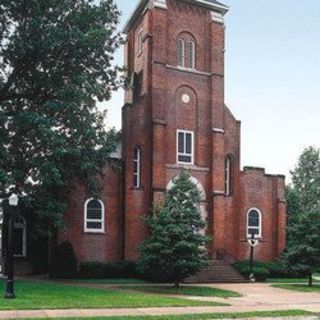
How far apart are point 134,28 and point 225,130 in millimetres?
9966

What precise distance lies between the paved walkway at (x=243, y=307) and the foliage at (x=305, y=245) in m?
3.54

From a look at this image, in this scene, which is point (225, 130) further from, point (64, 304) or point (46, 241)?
point (64, 304)

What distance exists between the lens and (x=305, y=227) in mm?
29109

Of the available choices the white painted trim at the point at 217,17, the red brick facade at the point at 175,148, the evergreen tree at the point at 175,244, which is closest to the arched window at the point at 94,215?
the red brick facade at the point at 175,148

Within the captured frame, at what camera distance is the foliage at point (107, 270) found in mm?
30547

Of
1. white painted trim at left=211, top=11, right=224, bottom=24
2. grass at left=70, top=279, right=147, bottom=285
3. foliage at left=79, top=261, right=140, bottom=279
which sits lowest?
grass at left=70, top=279, right=147, bottom=285

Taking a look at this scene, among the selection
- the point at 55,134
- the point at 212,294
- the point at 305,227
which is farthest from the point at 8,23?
the point at 305,227

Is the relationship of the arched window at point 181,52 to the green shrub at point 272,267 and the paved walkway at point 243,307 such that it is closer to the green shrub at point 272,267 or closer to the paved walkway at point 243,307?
the green shrub at point 272,267

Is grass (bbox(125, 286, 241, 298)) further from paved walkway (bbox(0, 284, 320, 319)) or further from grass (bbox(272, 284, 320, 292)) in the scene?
grass (bbox(272, 284, 320, 292))

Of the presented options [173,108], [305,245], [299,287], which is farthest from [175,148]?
[299,287]

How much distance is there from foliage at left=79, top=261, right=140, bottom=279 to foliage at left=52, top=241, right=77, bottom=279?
51 centimetres

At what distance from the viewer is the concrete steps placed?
3028cm

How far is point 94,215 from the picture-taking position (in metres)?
33.0

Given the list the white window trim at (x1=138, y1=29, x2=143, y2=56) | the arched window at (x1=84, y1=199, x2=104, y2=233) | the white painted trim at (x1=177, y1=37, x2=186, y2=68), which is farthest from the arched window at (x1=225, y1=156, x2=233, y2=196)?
the white window trim at (x1=138, y1=29, x2=143, y2=56)
